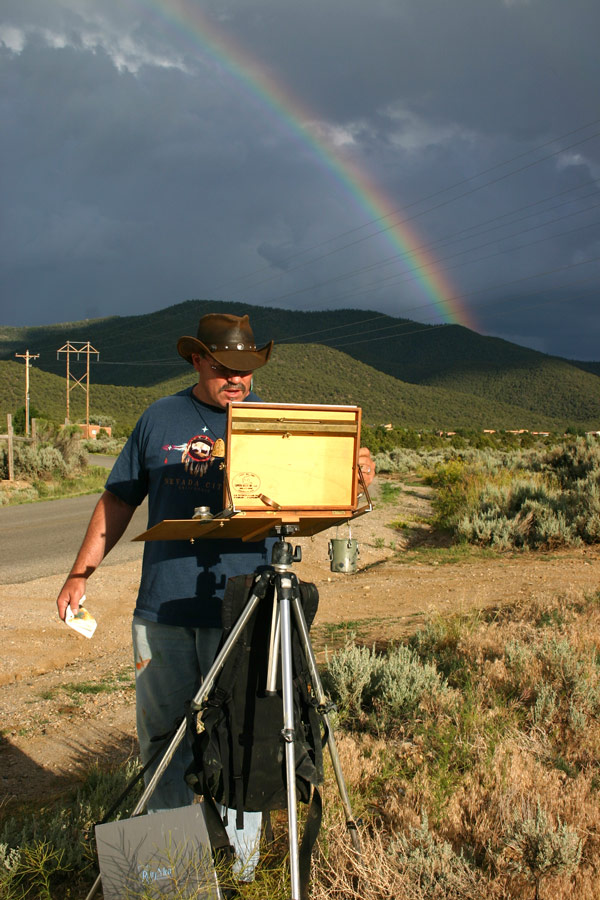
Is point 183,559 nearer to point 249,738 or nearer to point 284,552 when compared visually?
point 284,552

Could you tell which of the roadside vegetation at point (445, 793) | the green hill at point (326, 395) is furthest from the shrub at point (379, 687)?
the green hill at point (326, 395)

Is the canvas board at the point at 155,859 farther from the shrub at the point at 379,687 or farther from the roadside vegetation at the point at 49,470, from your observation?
the roadside vegetation at the point at 49,470

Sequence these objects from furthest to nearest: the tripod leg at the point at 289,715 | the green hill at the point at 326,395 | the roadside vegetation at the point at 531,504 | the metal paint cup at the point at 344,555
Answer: the green hill at the point at 326,395, the roadside vegetation at the point at 531,504, the metal paint cup at the point at 344,555, the tripod leg at the point at 289,715

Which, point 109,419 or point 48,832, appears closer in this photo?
point 48,832

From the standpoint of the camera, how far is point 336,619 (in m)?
7.36

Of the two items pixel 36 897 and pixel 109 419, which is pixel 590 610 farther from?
pixel 109 419

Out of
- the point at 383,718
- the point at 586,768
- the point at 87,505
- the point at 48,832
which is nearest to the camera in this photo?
the point at 48,832

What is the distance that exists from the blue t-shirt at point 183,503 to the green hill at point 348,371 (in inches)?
2151

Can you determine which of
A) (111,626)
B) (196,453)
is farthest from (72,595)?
(111,626)

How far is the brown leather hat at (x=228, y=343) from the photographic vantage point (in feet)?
9.12

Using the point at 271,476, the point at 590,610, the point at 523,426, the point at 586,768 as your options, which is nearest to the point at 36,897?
the point at 271,476

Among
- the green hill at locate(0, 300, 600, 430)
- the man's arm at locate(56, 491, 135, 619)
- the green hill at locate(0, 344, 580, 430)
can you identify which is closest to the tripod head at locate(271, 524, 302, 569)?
the man's arm at locate(56, 491, 135, 619)

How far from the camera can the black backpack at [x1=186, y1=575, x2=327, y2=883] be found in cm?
236

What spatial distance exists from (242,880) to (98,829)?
2.11ft
